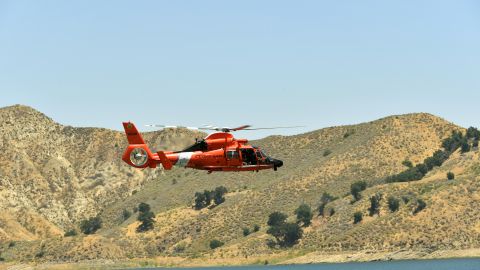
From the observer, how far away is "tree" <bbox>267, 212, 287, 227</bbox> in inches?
6622

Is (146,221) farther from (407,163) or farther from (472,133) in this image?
(472,133)

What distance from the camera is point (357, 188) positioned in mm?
172500

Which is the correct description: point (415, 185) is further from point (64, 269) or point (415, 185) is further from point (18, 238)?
point (18, 238)

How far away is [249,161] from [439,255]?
3280 inches

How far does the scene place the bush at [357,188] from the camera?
17050 centimetres

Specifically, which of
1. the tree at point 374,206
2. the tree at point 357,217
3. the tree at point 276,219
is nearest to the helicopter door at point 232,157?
the tree at point 357,217

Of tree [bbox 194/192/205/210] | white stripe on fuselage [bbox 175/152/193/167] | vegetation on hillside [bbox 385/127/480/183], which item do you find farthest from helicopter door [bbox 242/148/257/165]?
tree [bbox 194/192/205/210]

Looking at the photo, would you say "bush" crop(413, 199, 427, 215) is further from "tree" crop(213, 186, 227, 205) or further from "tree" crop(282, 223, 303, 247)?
"tree" crop(213, 186, 227, 205)

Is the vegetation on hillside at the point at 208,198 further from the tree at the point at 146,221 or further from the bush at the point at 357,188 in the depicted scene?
the bush at the point at 357,188

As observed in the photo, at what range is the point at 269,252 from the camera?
15975 centimetres

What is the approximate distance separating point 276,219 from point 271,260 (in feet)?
43.7

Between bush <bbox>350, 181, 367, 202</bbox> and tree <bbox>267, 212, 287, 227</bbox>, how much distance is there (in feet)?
44.0

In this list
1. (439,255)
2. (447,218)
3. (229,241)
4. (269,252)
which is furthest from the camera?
(229,241)

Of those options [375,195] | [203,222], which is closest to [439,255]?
[375,195]
